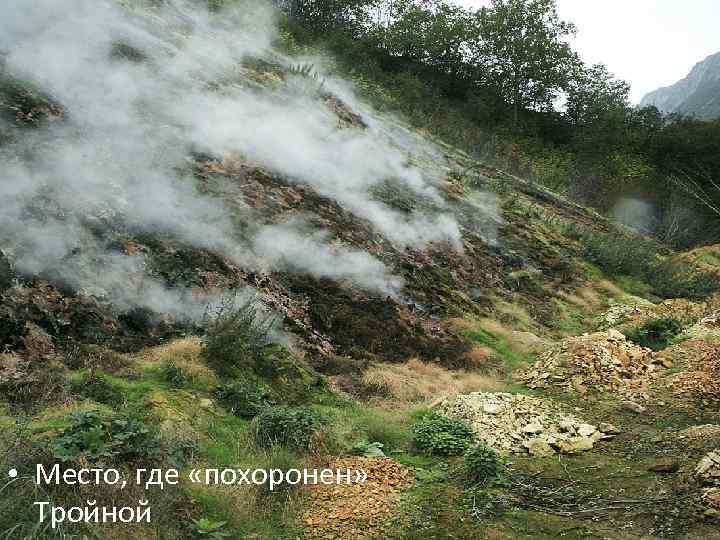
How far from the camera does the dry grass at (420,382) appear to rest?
6234 mm

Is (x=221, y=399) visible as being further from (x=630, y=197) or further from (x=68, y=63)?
(x=630, y=197)

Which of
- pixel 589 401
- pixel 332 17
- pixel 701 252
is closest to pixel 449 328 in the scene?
pixel 589 401

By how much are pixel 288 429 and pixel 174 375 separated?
4.25ft

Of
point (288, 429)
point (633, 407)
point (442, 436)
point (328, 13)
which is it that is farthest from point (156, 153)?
point (328, 13)

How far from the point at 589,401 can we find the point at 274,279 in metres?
4.34

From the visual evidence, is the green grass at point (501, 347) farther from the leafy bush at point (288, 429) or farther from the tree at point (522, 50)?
the tree at point (522, 50)

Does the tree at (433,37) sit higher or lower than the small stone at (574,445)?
higher

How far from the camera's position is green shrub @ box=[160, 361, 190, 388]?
15.6 ft

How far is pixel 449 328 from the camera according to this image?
859cm

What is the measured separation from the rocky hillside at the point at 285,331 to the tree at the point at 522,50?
18.0 meters

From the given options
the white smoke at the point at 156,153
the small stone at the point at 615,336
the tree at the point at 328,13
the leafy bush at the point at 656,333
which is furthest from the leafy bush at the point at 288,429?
the tree at the point at 328,13

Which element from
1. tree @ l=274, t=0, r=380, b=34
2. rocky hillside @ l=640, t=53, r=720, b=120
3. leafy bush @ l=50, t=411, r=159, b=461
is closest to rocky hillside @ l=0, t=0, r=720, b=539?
leafy bush @ l=50, t=411, r=159, b=461

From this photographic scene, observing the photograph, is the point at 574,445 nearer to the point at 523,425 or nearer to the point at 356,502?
the point at 523,425

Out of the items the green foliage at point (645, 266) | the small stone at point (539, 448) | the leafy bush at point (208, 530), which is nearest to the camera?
the leafy bush at point (208, 530)
